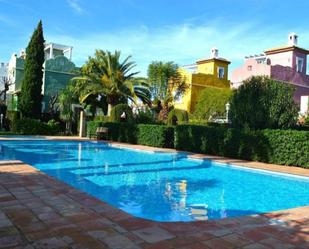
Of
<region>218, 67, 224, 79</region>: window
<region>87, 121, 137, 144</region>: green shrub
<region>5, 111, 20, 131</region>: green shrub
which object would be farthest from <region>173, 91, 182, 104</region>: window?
<region>5, 111, 20, 131</region>: green shrub

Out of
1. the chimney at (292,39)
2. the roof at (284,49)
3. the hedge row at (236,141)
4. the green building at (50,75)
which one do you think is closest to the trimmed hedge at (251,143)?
the hedge row at (236,141)

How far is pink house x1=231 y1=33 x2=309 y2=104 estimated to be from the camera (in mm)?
34406

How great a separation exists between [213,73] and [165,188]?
94.6ft

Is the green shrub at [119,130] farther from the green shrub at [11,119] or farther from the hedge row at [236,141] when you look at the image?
the green shrub at [11,119]

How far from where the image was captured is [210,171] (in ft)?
42.1

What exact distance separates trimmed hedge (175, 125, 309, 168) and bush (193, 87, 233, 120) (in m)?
13.6

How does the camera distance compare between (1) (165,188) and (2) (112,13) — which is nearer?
(1) (165,188)

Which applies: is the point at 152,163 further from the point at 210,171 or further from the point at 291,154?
the point at 291,154

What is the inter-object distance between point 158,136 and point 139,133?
2.14m

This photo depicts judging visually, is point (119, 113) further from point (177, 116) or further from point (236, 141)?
point (236, 141)

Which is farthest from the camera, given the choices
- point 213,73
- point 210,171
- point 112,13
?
point 213,73

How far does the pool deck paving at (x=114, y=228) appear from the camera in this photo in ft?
13.7

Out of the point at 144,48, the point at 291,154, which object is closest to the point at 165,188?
the point at 291,154

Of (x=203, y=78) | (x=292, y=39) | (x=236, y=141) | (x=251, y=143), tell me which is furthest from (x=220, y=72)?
(x=251, y=143)
